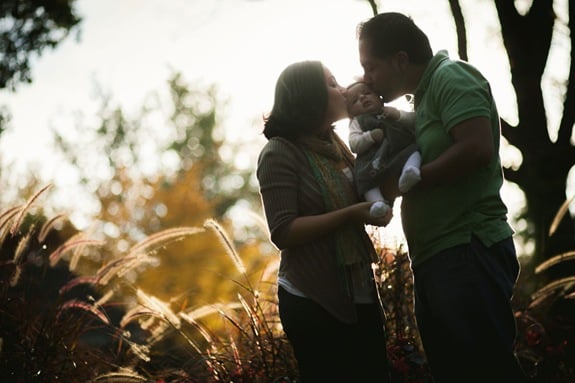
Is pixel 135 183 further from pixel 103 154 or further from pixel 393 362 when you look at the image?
pixel 393 362

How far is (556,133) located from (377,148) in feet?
10.9

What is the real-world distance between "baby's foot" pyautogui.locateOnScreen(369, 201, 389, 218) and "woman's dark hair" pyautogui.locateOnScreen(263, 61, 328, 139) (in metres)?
0.44

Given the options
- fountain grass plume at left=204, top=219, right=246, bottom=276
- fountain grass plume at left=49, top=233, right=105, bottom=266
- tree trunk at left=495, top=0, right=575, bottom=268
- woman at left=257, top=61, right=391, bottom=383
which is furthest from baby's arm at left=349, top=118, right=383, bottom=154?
tree trunk at left=495, top=0, right=575, bottom=268

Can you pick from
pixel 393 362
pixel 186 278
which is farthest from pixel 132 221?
pixel 393 362

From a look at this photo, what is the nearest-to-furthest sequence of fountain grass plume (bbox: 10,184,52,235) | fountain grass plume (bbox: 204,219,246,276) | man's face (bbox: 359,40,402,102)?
man's face (bbox: 359,40,402,102) → fountain grass plume (bbox: 204,219,246,276) → fountain grass plume (bbox: 10,184,52,235)

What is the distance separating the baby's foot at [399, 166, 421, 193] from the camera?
6.80ft

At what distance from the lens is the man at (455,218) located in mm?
2049

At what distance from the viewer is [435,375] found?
2.29 meters

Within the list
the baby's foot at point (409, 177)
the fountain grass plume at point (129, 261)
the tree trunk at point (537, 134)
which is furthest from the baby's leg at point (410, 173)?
the tree trunk at point (537, 134)

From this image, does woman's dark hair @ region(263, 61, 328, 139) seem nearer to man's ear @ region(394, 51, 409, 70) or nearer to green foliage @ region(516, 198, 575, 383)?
man's ear @ region(394, 51, 409, 70)

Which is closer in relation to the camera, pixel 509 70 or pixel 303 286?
pixel 303 286

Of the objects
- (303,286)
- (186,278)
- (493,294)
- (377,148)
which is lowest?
(186,278)

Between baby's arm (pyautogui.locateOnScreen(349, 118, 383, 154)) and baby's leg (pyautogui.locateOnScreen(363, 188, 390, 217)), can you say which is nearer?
baby's leg (pyautogui.locateOnScreen(363, 188, 390, 217))

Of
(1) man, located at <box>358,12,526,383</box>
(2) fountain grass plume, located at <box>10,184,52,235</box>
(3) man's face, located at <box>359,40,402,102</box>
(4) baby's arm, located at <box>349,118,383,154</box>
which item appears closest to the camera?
(1) man, located at <box>358,12,526,383</box>
